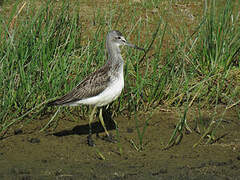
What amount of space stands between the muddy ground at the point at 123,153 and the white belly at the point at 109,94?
63 centimetres

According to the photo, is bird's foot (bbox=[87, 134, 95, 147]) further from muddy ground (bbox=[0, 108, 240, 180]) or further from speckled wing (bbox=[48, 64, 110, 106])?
speckled wing (bbox=[48, 64, 110, 106])

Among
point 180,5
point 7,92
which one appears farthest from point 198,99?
point 180,5

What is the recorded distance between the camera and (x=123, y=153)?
6.10 m

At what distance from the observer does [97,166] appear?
5684 mm

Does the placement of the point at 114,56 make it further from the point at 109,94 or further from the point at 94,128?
the point at 94,128

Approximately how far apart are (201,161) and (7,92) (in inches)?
118

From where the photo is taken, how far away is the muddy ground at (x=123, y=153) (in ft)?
17.9

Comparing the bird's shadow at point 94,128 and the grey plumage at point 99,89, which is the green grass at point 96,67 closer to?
the bird's shadow at point 94,128

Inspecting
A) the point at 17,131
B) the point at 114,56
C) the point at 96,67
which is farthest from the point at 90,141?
the point at 96,67

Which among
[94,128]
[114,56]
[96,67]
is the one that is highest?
[114,56]

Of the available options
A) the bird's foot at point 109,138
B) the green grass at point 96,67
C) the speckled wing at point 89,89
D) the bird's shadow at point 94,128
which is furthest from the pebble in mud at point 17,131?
the bird's foot at point 109,138

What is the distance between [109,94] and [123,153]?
0.82 m

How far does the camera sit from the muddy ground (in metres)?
5.45

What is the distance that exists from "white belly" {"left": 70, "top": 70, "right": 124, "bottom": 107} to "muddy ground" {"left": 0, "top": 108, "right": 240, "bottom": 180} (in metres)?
0.63
